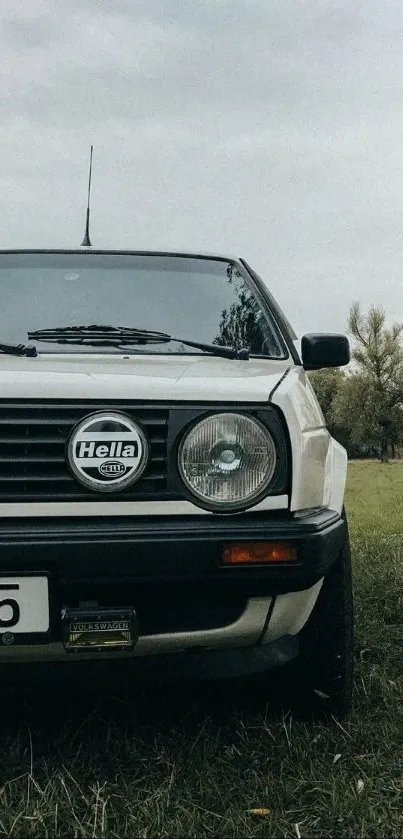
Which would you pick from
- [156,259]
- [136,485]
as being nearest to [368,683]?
[136,485]

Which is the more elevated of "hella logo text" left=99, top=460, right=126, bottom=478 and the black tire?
"hella logo text" left=99, top=460, right=126, bottom=478

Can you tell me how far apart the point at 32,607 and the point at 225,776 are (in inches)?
27.3

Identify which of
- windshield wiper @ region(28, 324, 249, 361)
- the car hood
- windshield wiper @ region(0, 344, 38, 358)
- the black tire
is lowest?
the black tire

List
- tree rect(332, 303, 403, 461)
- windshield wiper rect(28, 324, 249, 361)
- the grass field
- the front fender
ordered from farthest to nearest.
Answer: tree rect(332, 303, 403, 461) → windshield wiper rect(28, 324, 249, 361) → the front fender → the grass field

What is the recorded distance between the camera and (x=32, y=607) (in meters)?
2.39

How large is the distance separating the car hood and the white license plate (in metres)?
0.46

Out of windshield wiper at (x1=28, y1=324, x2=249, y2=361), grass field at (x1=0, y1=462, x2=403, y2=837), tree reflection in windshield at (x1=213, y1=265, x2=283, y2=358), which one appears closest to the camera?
grass field at (x1=0, y1=462, x2=403, y2=837)

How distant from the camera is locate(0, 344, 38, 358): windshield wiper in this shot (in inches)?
111

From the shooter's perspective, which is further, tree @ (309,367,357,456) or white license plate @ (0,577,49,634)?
tree @ (309,367,357,456)

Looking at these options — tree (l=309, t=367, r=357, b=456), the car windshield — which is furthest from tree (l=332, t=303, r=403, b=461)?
the car windshield

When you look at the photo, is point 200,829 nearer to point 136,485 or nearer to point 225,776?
point 225,776

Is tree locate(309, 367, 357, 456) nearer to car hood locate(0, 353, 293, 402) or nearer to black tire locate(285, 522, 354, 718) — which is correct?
black tire locate(285, 522, 354, 718)

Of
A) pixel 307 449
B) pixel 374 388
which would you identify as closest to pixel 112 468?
pixel 307 449

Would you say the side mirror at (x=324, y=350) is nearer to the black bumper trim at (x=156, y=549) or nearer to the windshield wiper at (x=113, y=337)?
the windshield wiper at (x=113, y=337)
